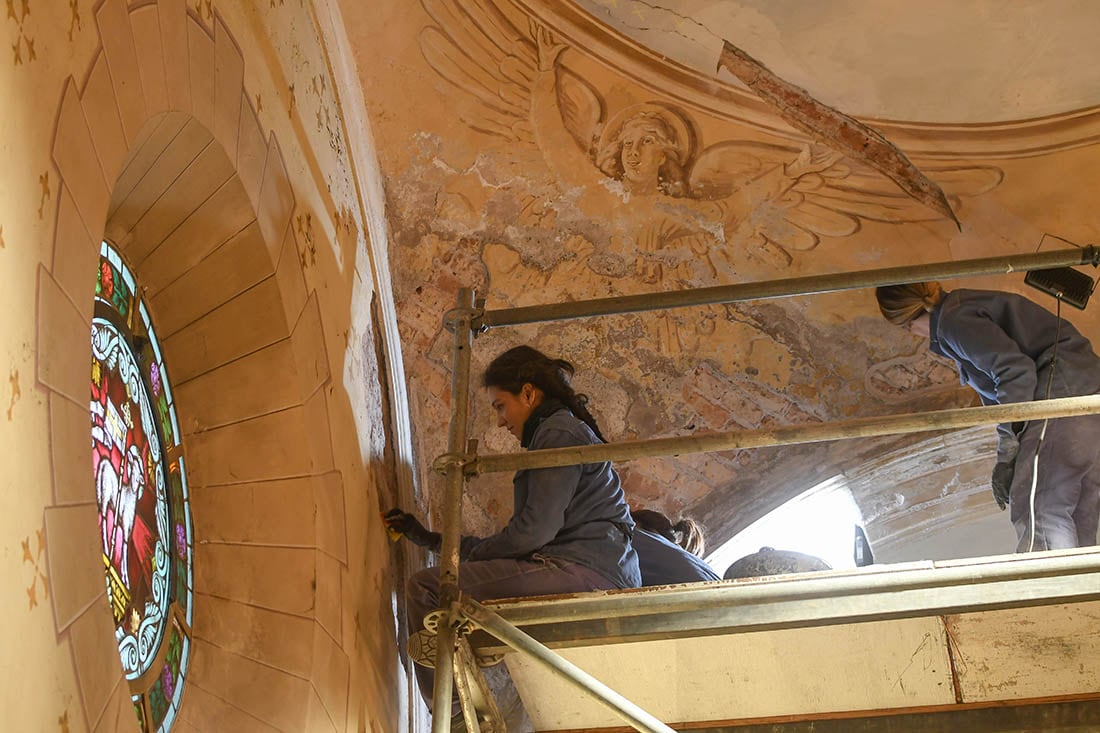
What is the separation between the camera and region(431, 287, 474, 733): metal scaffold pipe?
160 inches

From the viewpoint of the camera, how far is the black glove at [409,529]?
5.18 metres

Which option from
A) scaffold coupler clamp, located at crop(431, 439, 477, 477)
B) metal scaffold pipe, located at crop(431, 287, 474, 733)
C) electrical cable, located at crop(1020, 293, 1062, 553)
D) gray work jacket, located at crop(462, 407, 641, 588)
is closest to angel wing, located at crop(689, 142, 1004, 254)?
electrical cable, located at crop(1020, 293, 1062, 553)

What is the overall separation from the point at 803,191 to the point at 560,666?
389 centimetres

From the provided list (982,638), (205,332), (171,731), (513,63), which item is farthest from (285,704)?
(513,63)

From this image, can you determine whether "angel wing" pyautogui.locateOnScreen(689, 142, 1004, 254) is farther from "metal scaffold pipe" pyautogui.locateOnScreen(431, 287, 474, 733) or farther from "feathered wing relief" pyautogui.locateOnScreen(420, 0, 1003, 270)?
"metal scaffold pipe" pyautogui.locateOnScreen(431, 287, 474, 733)

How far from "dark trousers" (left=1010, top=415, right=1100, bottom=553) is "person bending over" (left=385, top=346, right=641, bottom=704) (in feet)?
5.00

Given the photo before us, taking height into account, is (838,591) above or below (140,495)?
below

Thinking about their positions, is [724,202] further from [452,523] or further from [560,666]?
[560,666]

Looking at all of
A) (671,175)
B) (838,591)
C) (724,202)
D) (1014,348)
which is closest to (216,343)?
(838,591)

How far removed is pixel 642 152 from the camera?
6910 mm

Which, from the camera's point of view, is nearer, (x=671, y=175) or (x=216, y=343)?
(x=216, y=343)

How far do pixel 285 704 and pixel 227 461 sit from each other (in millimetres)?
827

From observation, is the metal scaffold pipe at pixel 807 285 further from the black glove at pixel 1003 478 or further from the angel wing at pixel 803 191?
the angel wing at pixel 803 191

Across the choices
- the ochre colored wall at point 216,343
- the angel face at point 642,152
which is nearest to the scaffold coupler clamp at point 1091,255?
the angel face at point 642,152
